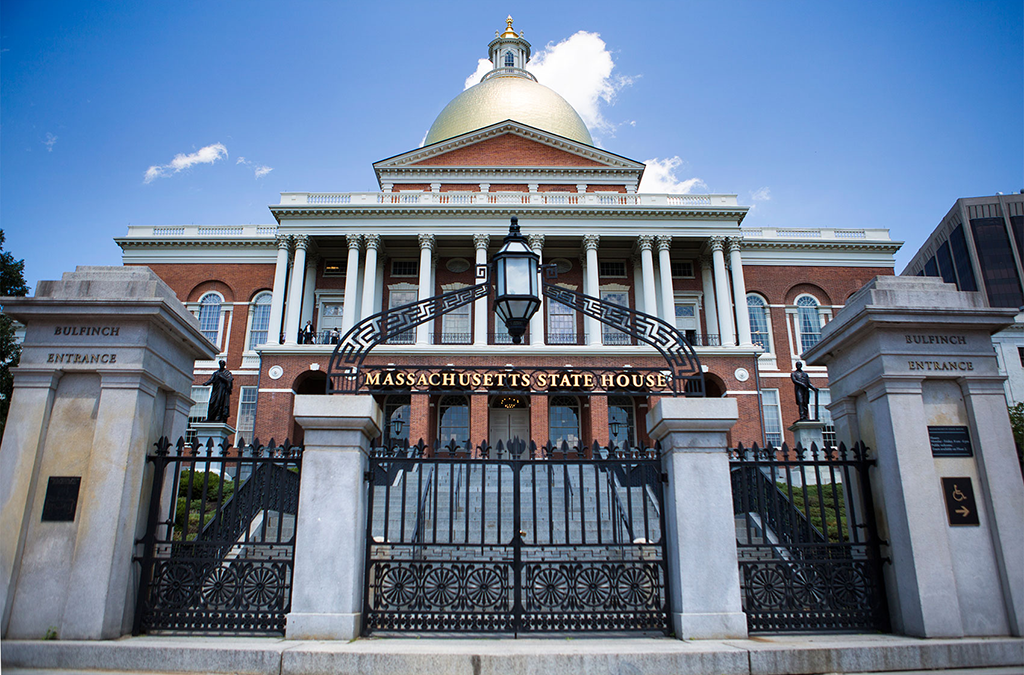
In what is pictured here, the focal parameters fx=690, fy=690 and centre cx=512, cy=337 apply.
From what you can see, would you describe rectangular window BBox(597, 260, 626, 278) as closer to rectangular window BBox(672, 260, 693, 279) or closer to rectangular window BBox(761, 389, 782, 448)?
rectangular window BBox(672, 260, 693, 279)

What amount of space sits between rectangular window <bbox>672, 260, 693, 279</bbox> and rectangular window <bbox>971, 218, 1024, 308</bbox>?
68.0m

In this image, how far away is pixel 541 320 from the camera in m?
34.2

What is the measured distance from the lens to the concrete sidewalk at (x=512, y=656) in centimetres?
528

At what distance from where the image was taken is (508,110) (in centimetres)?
4509

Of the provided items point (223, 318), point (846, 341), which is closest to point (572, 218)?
point (223, 318)

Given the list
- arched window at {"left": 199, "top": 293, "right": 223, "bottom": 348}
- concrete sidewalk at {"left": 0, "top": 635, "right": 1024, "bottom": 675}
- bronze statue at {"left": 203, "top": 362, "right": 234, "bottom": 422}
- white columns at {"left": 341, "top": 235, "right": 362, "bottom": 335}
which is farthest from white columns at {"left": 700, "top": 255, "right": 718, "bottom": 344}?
concrete sidewalk at {"left": 0, "top": 635, "right": 1024, "bottom": 675}

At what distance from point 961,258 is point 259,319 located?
89.9 meters

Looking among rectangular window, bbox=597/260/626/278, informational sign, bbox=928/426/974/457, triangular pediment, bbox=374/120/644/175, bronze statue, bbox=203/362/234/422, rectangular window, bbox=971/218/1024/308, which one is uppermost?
rectangular window, bbox=971/218/1024/308

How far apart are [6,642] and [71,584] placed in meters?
0.59

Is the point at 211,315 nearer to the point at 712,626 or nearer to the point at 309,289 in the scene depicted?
the point at 309,289

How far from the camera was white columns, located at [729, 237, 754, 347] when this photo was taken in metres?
34.6

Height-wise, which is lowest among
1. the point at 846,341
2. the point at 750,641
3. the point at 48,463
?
the point at 750,641

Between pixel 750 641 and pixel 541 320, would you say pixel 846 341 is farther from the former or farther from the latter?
pixel 541 320

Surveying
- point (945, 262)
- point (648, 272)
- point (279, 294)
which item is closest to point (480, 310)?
point (648, 272)
